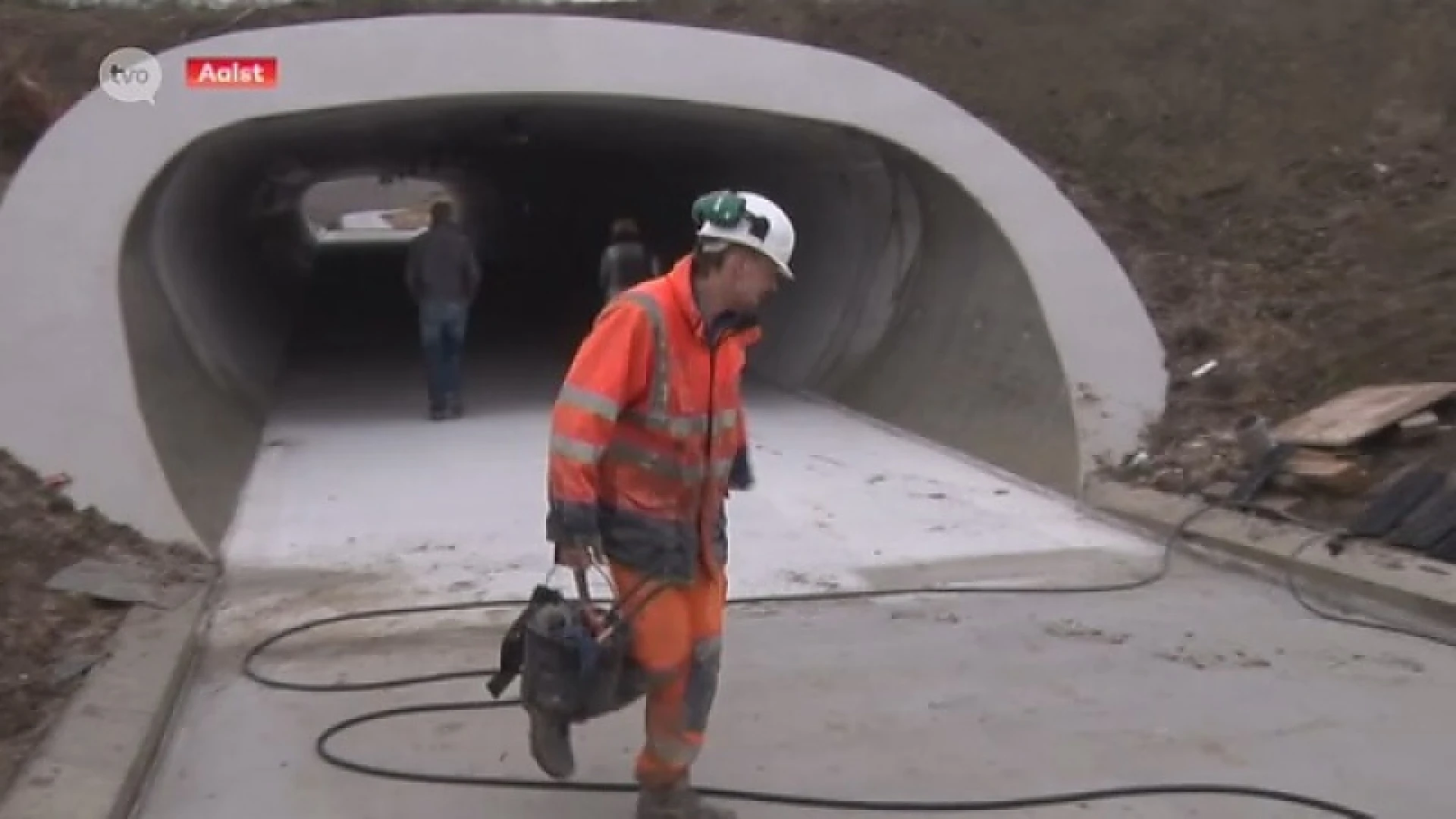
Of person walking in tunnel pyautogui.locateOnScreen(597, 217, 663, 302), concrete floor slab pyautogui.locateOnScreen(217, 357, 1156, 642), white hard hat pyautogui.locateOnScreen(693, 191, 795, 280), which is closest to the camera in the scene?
white hard hat pyautogui.locateOnScreen(693, 191, 795, 280)

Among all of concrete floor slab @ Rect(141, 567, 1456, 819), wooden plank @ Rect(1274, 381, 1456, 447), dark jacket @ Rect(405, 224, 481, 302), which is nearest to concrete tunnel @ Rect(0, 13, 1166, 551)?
dark jacket @ Rect(405, 224, 481, 302)

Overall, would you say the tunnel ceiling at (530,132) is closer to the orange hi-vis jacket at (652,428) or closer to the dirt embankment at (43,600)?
the dirt embankment at (43,600)

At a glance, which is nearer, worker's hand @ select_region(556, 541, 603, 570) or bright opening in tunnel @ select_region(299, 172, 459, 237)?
worker's hand @ select_region(556, 541, 603, 570)

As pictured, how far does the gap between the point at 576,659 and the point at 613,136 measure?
46.6ft

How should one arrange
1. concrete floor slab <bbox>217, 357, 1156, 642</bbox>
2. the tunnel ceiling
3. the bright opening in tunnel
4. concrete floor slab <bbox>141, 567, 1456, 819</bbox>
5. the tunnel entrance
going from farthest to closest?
the bright opening in tunnel, the tunnel entrance, the tunnel ceiling, concrete floor slab <bbox>217, 357, 1156, 642</bbox>, concrete floor slab <bbox>141, 567, 1456, 819</bbox>

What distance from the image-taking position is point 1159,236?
12.6m

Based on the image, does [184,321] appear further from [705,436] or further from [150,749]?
[705,436]

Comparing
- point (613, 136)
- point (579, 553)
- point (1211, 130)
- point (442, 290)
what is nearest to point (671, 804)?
point (579, 553)

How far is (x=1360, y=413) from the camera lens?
375 inches

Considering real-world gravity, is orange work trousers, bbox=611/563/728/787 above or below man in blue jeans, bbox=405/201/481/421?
below

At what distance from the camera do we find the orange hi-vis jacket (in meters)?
4.61

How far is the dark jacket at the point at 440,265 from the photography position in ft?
45.3

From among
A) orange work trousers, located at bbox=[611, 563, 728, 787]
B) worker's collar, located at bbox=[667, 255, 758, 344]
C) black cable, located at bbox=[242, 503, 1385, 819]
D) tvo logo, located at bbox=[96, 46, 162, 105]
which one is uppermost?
tvo logo, located at bbox=[96, 46, 162, 105]

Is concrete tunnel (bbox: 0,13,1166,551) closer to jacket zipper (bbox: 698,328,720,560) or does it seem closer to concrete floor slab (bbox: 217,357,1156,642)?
concrete floor slab (bbox: 217,357,1156,642)
